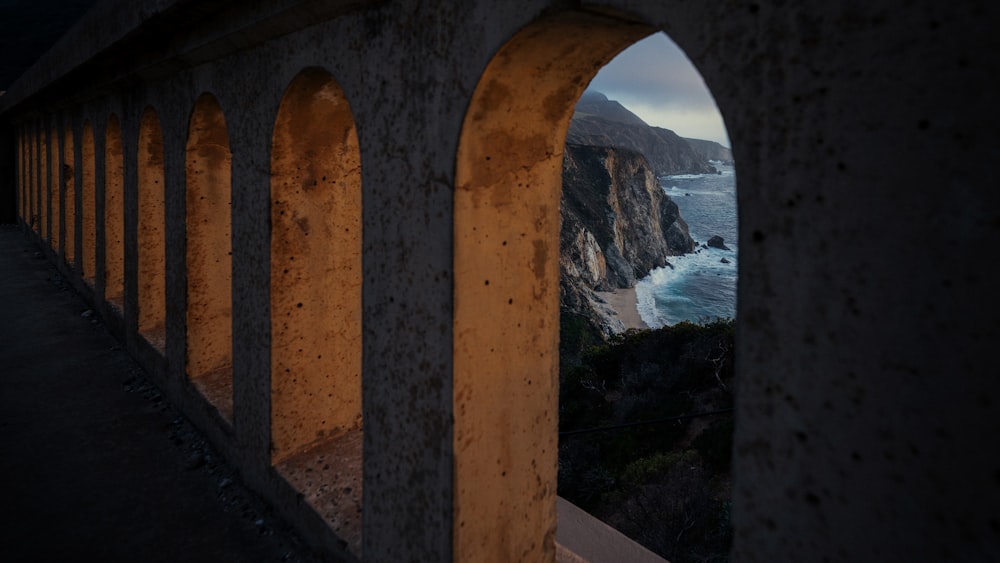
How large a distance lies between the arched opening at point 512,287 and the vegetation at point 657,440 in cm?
445

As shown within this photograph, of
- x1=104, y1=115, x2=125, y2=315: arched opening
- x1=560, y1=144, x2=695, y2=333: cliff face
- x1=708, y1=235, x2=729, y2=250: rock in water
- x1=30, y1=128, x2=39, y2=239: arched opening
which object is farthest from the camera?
x1=708, y1=235, x2=729, y2=250: rock in water

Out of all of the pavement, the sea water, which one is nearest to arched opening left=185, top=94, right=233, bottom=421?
the pavement

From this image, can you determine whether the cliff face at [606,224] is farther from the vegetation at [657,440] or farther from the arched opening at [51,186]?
the arched opening at [51,186]

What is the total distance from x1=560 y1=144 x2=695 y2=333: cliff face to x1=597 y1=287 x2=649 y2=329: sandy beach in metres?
0.57

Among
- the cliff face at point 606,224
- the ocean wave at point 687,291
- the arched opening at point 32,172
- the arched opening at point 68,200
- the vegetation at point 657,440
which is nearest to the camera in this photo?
the vegetation at point 657,440

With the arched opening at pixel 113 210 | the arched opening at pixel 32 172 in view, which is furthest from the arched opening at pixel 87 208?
the arched opening at pixel 32 172

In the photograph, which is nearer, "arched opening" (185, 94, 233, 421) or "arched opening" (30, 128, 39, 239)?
"arched opening" (185, 94, 233, 421)

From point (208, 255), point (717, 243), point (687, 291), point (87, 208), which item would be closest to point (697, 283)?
point (687, 291)

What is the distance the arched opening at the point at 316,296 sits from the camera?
3.60 meters

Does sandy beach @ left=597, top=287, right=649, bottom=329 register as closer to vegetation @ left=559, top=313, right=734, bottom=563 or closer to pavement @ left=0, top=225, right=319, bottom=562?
vegetation @ left=559, top=313, right=734, bottom=563

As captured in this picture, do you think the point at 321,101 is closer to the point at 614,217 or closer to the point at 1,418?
the point at 1,418

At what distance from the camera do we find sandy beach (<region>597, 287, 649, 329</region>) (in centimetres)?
4122

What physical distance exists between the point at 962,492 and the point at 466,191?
174 centimetres

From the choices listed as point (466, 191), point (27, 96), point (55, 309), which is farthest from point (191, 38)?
point (27, 96)
